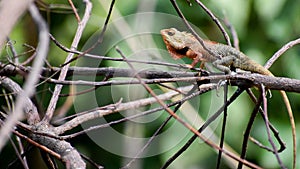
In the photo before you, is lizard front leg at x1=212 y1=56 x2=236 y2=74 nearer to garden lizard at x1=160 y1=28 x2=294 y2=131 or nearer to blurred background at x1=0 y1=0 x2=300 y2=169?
garden lizard at x1=160 y1=28 x2=294 y2=131

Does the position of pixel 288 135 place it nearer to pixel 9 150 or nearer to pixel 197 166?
pixel 197 166

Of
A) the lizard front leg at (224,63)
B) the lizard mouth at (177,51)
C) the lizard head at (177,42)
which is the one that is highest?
the lizard head at (177,42)

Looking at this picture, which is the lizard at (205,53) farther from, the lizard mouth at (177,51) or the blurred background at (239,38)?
the blurred background at (239,38)

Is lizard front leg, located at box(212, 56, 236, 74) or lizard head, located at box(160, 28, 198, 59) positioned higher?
lizard head, located at box(160, 28, 198, 59)

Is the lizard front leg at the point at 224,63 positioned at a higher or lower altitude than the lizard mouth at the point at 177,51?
lower

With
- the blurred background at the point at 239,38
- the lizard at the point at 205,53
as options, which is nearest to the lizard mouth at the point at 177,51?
A: the lizard at the point at 205,53

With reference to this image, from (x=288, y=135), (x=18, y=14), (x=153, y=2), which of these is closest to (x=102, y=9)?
(x=153, y=2)

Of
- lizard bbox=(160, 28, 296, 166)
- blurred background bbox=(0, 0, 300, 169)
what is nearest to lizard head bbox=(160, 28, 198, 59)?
lizard bbox=(160, 28, 296, 166)

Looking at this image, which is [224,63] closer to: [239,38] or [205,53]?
[205,53]

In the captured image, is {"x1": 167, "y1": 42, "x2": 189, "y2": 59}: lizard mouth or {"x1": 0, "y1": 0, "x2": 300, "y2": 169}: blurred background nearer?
{"x1": 167, "y1": 42, "x2": 189, "y2": 59}: lizard mouth
